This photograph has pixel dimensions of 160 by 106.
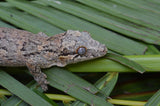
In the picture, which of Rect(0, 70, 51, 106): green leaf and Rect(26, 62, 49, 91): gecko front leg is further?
Rect(26, 62, 49, 91): gecko front leg

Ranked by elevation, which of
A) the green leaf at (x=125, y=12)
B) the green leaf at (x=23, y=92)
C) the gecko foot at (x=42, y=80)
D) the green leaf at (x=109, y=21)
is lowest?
the green leaf at (x=23, y=92)

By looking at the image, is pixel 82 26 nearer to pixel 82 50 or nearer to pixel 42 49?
pixel 82 50

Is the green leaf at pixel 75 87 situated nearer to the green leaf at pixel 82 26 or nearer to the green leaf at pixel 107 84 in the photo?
the green leaf at pixel 107 84

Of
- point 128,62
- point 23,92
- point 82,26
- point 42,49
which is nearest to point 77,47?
point 82,26

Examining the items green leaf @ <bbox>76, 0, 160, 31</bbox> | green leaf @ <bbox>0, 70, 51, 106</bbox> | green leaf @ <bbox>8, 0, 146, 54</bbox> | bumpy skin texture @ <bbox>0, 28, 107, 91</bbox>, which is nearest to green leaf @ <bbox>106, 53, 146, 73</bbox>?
green leaf @ <bbox>8, 0, 146, 54</bbox>

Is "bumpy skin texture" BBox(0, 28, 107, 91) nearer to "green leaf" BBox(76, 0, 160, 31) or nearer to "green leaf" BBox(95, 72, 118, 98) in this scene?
"green leaf" BBox(95, 72, 118, 98)

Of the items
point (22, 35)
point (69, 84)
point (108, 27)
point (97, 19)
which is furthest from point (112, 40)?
point (22, 35)

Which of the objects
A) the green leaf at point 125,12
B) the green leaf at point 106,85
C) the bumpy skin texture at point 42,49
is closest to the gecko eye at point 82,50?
the bumpy skin texture at point 42,49
